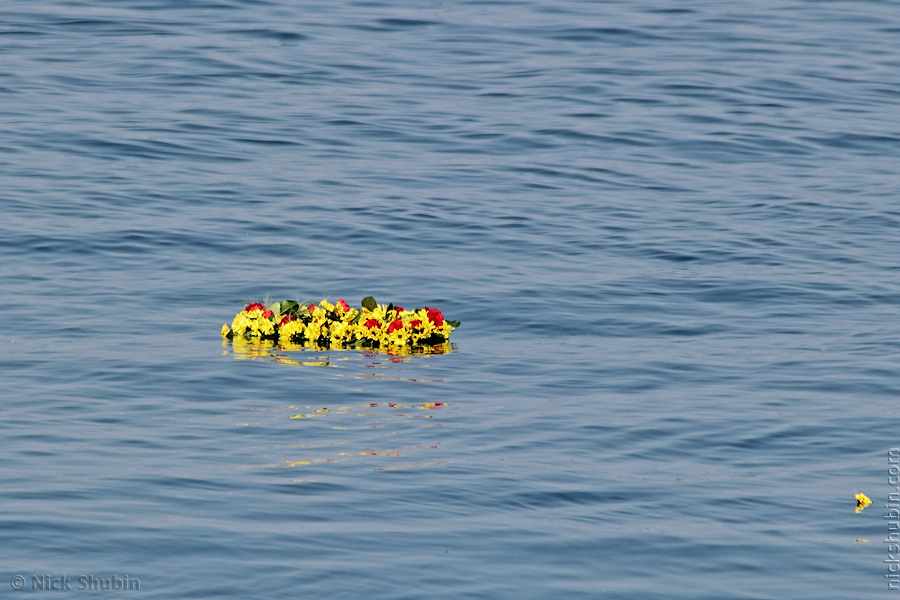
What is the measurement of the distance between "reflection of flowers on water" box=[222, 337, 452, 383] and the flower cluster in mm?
125

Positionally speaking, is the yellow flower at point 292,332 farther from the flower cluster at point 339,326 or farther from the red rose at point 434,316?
the red rose at point 434,316

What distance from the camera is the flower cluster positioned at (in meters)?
18.2

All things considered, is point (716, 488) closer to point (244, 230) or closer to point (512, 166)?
point (244, 230)

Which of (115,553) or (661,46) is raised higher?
(661,46)

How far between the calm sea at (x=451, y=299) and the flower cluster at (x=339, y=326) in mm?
377

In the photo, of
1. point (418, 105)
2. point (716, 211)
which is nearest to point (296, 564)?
point (716, 211)

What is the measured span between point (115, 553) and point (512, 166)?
20081mm

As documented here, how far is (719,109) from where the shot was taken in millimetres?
35469

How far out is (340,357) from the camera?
58.4 feet

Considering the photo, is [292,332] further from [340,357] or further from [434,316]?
[434,316]
